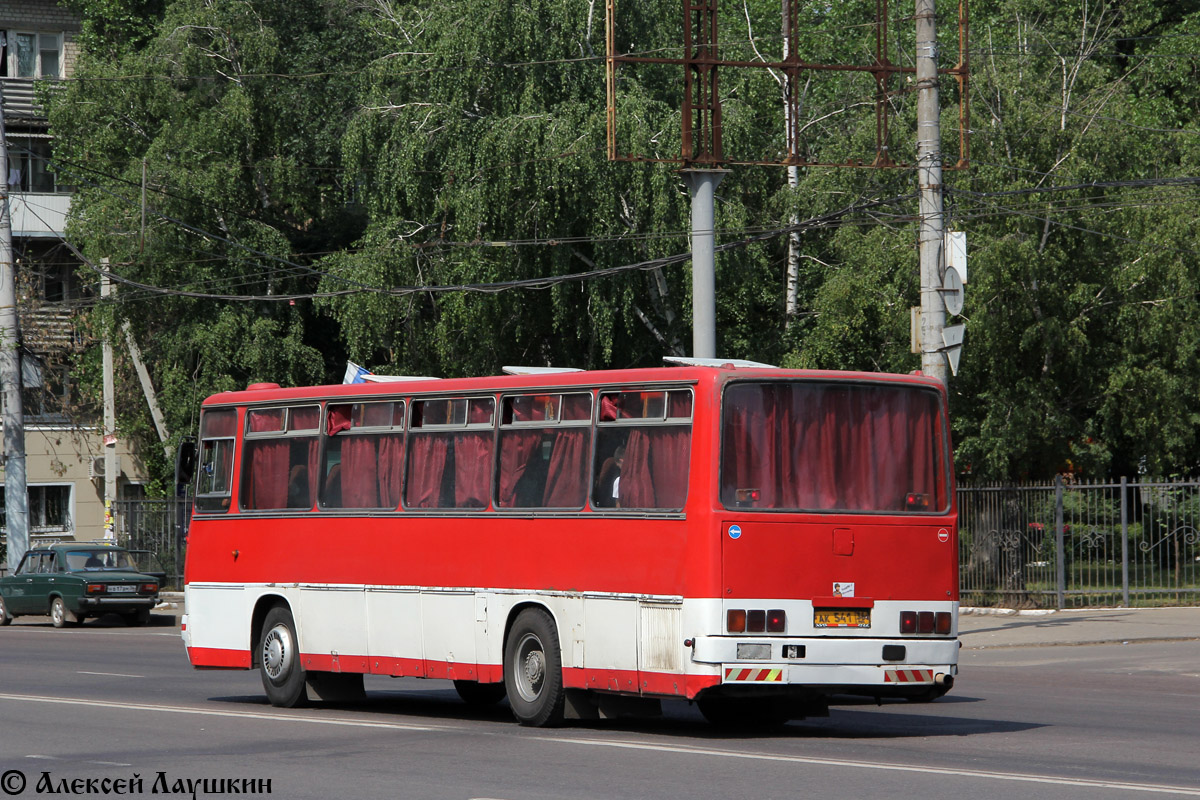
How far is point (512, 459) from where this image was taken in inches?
577

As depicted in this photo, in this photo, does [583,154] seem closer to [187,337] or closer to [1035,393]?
[1035,393]

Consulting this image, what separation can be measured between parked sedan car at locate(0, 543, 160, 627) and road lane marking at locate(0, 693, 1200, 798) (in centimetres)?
1546

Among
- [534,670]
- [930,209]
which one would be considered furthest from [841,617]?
[930,209]

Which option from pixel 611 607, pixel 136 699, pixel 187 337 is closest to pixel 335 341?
pixel 187 337

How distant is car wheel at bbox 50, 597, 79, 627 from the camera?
109 ft

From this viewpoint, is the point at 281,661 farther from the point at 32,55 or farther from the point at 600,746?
the point at 32,55

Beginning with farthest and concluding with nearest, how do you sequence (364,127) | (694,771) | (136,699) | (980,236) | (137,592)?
(364,127) → (137,592) → (980,236) → (136,699) → (694,771)

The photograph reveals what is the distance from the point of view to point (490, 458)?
14.9m

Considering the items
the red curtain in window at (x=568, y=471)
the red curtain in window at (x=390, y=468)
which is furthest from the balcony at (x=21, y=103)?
the red curtain in window at (x=568, y=471)

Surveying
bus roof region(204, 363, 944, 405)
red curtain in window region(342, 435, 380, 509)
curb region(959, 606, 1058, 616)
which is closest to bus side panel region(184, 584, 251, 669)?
red curtain in window region(342, 435, 380, 509)

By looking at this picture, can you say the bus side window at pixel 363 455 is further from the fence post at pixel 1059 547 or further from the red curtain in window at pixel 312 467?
the fence post at pixel 1059 547

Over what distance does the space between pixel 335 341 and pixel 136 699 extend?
103 ft

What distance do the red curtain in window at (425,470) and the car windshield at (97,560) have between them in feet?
64.1

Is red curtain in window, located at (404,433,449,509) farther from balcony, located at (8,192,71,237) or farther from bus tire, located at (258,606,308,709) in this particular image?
balcony, located at (8,192,71,237)
